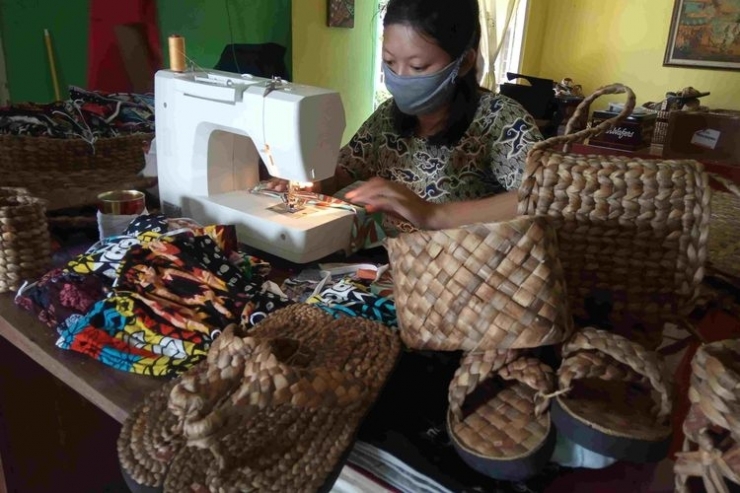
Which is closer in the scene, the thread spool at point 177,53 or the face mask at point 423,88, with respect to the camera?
the thread spool at point 177,53

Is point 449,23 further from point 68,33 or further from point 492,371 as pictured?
point 68,33

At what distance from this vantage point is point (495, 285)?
2.15 ft

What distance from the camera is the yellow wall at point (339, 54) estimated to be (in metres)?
3.06

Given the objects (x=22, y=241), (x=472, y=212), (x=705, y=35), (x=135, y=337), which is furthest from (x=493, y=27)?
(x=135, y=337)

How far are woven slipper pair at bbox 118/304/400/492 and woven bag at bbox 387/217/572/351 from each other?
5.5 inches

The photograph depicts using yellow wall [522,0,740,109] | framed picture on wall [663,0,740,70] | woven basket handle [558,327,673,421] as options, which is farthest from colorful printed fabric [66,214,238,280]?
framed picture on wall [663,0,740,70]

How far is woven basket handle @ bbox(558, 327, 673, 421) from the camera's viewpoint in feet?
1.99

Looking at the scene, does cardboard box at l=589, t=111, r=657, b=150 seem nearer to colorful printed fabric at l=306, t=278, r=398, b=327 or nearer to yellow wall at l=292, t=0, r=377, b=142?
yellow wall at l=292, t=0, r=377, b=142

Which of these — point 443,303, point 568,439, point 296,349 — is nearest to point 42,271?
point 296,349

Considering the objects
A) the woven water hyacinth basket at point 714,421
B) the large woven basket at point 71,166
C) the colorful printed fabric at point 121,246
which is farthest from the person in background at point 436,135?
the woven water hyacinth basket at point 714,421

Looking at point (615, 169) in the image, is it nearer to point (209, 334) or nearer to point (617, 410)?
point (617, 410)

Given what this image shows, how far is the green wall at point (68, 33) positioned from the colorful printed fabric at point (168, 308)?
144 cm

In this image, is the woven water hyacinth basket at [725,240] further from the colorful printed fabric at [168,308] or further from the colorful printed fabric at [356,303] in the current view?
the colorful printed fabric at [168,308]

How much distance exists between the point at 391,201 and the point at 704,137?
231 centimetres
